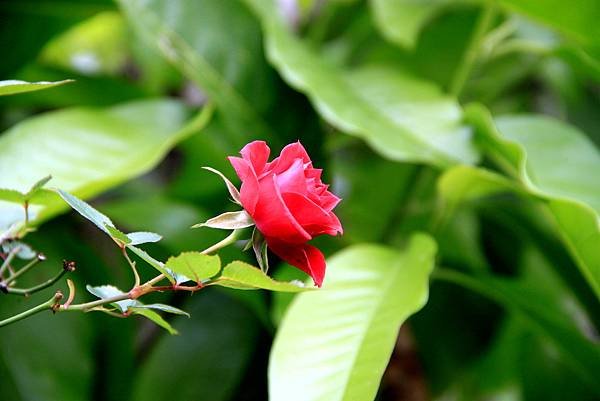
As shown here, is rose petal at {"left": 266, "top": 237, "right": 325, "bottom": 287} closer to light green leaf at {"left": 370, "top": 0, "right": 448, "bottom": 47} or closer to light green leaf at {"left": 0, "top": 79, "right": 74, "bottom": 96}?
light green leaf at {"left": 0, "top": 79, "right": 74, "bottom": 96}

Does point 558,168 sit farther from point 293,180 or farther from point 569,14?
point 293,180

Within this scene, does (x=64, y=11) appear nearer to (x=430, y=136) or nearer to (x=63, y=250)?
(x=63, y=250)

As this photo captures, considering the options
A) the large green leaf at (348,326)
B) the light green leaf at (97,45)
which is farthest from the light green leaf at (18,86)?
the light green leaf at (97,45)

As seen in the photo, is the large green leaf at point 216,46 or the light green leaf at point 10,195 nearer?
the light green leaf at point 10,195

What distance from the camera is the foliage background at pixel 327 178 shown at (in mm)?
507

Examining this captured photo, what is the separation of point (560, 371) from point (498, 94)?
440mm

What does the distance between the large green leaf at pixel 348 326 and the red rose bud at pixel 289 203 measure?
0.32 ft

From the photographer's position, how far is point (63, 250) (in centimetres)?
58

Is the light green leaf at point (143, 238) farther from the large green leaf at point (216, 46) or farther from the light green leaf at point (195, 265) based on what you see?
the large green leaf at point (216, 46)

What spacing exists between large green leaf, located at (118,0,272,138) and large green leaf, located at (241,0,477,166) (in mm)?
32

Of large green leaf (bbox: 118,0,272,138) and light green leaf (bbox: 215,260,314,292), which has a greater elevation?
light green leaf (bbox: 215,260,314,292)

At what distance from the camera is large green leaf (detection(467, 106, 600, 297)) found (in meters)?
0.41

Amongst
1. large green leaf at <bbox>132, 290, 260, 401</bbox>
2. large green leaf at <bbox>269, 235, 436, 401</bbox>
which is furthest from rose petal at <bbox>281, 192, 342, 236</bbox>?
large green leaf at <bbox>132, 290, 260, 401</bbox>

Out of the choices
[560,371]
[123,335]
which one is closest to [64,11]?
[123,335]
